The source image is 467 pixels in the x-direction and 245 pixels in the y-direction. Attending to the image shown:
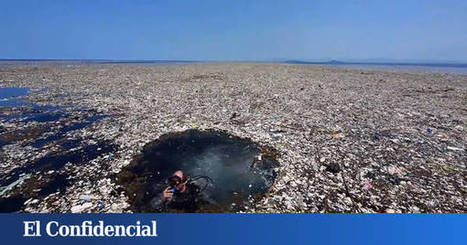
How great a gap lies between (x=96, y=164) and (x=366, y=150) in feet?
24.8

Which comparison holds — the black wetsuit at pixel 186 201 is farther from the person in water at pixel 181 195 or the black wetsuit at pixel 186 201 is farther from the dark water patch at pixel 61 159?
the dark water patch at pixel 61 159

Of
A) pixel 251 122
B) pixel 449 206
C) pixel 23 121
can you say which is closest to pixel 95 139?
pixel 23 121

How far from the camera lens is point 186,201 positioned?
14.5 ft

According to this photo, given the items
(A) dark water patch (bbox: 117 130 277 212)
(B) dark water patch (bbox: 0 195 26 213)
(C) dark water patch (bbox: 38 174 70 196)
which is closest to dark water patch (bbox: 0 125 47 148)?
(C) dark water patch (bbox: 38 174 70 196)

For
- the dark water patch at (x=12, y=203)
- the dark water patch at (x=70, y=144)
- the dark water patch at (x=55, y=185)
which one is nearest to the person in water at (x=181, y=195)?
the dark water patch at (x=55, y=185)

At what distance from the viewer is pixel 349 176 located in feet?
17.5

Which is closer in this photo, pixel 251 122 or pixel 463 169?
pixel 463 169

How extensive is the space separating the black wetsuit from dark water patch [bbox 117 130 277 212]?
0.11 meters

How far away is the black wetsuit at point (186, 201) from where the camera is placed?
4.26m

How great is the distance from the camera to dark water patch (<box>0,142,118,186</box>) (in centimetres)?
Answer: 532

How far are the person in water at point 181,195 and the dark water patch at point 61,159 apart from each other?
2.89m

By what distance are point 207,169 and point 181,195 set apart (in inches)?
49.6

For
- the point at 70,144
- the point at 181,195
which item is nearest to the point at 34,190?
the point at 70,144

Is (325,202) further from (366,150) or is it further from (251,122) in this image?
(251,122)
